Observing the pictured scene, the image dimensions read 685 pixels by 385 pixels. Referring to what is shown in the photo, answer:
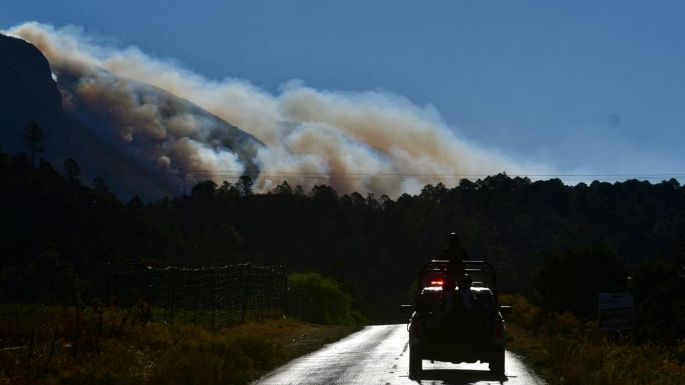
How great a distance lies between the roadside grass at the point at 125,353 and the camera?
20.8 metres

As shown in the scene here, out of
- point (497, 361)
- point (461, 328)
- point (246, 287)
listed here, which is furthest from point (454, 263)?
point (246, 287)

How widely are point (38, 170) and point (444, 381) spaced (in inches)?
5291

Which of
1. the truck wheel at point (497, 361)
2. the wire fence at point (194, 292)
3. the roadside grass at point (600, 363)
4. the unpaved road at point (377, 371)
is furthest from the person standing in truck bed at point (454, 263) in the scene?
the wire fence at point (194, 292)

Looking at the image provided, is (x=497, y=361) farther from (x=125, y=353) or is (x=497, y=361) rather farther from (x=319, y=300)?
(x=319, y=300)

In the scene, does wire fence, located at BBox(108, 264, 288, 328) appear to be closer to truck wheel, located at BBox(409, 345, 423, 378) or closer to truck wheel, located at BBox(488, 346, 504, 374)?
truck wheel, located at BBox(409, 345, 423, 378)

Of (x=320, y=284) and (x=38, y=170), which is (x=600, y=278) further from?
(x=38, y=170)

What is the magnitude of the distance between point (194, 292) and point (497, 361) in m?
28.3

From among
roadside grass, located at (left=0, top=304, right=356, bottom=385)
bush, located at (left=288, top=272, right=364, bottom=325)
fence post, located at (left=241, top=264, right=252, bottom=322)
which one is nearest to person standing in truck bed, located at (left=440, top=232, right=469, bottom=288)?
roadside grass, located at (left=0, top=304, right=356, bottom=385)

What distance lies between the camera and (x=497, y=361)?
924 inches

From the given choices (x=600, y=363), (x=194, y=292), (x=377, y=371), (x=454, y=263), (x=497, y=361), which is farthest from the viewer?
(x=194, y=292)

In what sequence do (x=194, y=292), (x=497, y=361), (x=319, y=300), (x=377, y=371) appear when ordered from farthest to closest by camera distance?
1. (x=319, y=300)
2. (x=194, y=292)
3. (x=377, y=371)
4. (x=497, y=361)

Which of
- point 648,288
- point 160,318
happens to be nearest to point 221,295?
point 160,318

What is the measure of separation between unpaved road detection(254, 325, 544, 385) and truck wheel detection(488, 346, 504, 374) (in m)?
0.17

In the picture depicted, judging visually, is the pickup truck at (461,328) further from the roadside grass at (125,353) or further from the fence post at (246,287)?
the fence post at (246,287)
